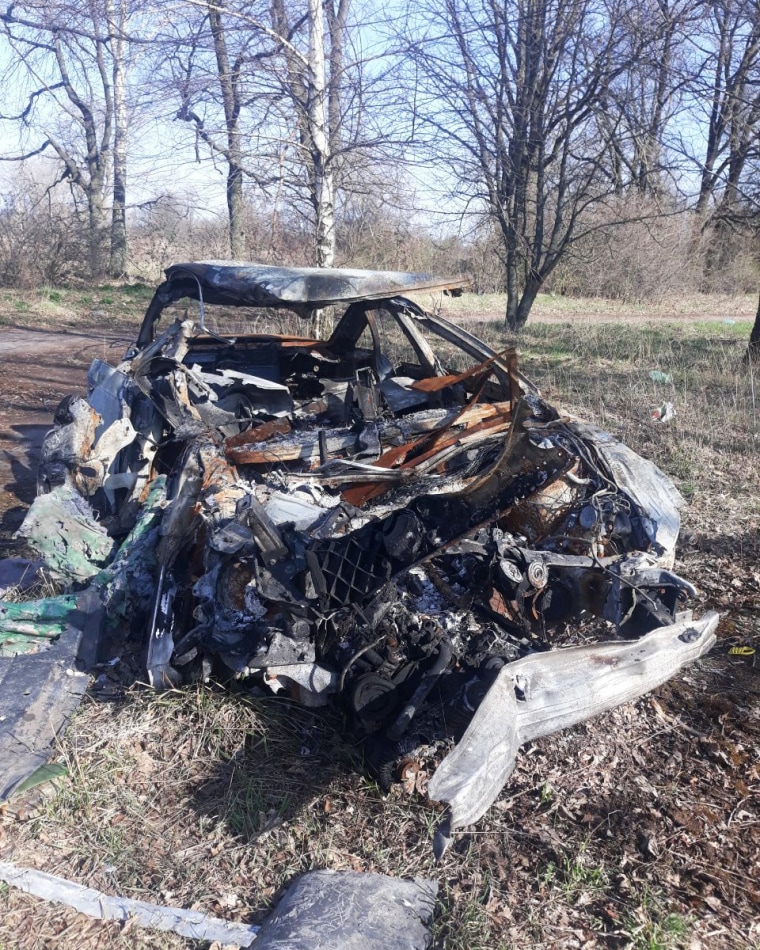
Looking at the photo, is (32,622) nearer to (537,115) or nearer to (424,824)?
(424,824)

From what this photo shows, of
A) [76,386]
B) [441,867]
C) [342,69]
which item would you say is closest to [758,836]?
[441,867]

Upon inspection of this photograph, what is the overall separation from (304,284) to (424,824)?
2659mm

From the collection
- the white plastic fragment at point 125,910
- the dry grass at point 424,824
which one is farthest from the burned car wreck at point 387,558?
the white plastic fragment at point 125,910

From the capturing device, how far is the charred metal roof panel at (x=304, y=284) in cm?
380

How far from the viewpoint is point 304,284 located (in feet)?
12.5

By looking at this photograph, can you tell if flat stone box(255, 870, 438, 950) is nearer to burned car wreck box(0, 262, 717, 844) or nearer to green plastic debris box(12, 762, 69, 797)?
burned car wreck box(0, 262, 717, 844)

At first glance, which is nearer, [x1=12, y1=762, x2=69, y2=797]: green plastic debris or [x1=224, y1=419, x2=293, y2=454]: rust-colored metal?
[x1=12, y1=762, x2=69, y2=797]: green plastic debris

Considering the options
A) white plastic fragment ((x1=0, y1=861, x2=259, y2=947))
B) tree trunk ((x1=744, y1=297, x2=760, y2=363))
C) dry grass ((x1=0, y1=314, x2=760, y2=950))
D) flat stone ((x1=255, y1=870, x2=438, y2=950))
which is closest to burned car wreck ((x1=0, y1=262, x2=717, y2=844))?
dry grass ((x1=0, y1=314, x2=760, y2=950))

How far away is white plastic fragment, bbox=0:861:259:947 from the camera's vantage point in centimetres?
201

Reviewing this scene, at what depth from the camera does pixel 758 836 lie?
7.84 feet

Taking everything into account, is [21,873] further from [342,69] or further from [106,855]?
[342,69]

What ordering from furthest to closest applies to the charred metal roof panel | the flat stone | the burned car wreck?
the charred metal roof panel, the burned car wreck, the flat stone

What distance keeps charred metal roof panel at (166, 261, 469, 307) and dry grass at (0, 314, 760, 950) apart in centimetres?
210

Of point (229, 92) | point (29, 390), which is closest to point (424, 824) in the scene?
point (29, 390)
